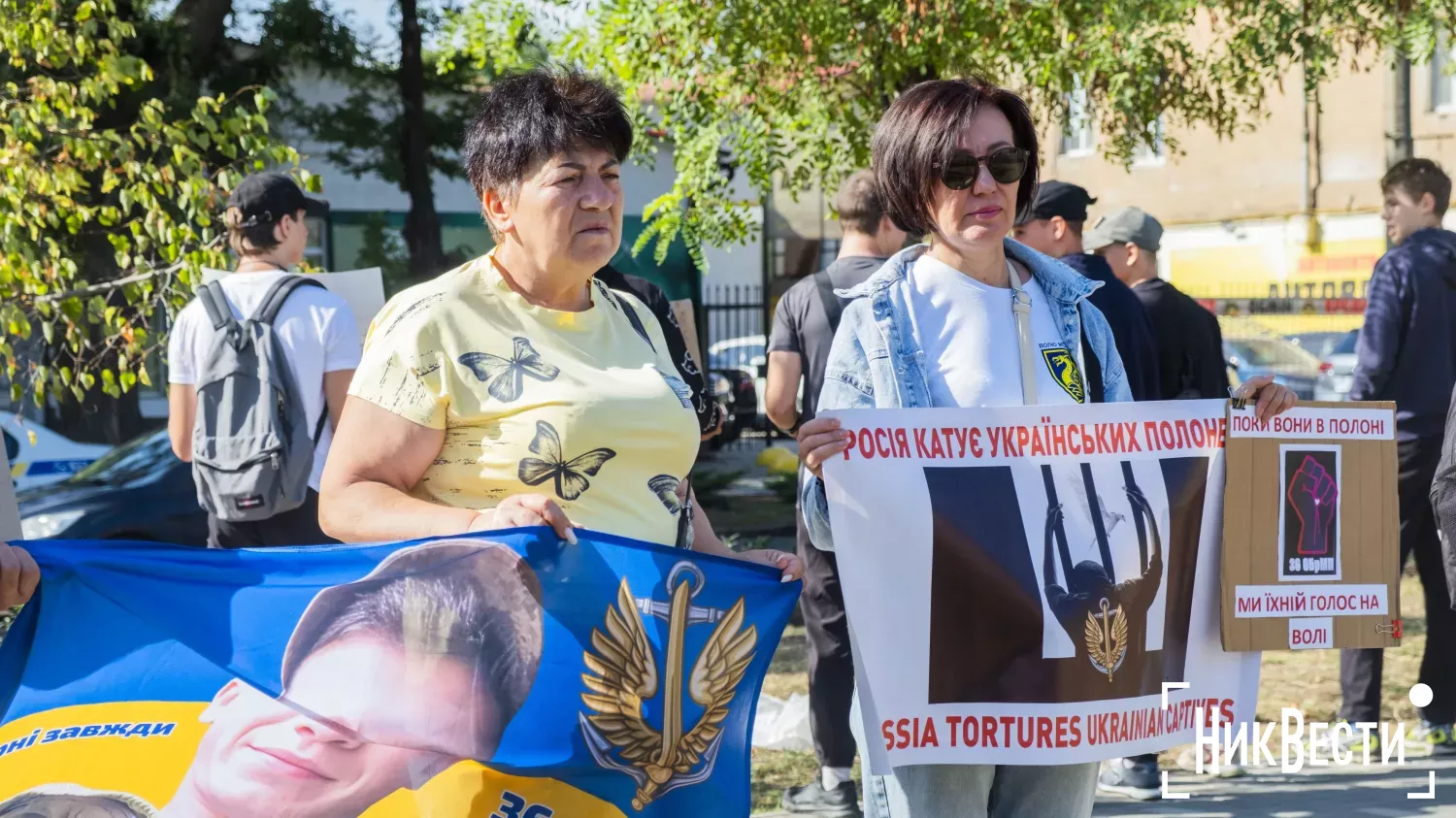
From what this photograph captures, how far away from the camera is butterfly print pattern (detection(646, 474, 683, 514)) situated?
114 inches

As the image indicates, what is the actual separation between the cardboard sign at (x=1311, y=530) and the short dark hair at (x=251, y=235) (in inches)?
134

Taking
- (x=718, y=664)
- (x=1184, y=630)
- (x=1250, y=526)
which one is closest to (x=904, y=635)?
(x=718, y=664)

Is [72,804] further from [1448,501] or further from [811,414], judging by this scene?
[811,414]

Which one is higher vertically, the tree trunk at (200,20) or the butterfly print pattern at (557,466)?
the tree trunk at (200,20)

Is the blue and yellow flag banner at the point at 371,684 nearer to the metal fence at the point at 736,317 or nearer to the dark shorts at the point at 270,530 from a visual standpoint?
the dark shorts at the point at 270,530

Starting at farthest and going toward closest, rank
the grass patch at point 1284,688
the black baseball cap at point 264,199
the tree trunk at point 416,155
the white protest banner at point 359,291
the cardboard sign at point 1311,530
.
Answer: the tree trunk at point 416,155, the grass patch at point 1284,688, the white protest banner at point 359,291, the black baseball cap at point 264,199, the cardboard sign at point 1311,530

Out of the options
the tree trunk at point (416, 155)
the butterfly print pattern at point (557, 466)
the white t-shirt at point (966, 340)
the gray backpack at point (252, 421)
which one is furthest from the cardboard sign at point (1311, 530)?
the tree trunk at point (416, 155)

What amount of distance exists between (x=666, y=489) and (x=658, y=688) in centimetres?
39

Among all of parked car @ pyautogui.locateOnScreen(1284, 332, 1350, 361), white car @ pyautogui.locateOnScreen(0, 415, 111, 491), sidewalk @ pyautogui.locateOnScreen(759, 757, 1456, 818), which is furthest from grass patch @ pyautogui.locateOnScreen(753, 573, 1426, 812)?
parked car @ pyautogui.locateOnScreen(1284, 332, 1350, 361)

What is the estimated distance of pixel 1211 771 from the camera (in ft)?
19.6

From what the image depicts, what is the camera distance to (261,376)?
521cm

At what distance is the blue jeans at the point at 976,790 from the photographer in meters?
3.19

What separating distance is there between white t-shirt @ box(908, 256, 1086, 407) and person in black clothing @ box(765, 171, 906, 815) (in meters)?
2.06

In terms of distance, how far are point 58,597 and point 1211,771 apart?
4.54 meters
